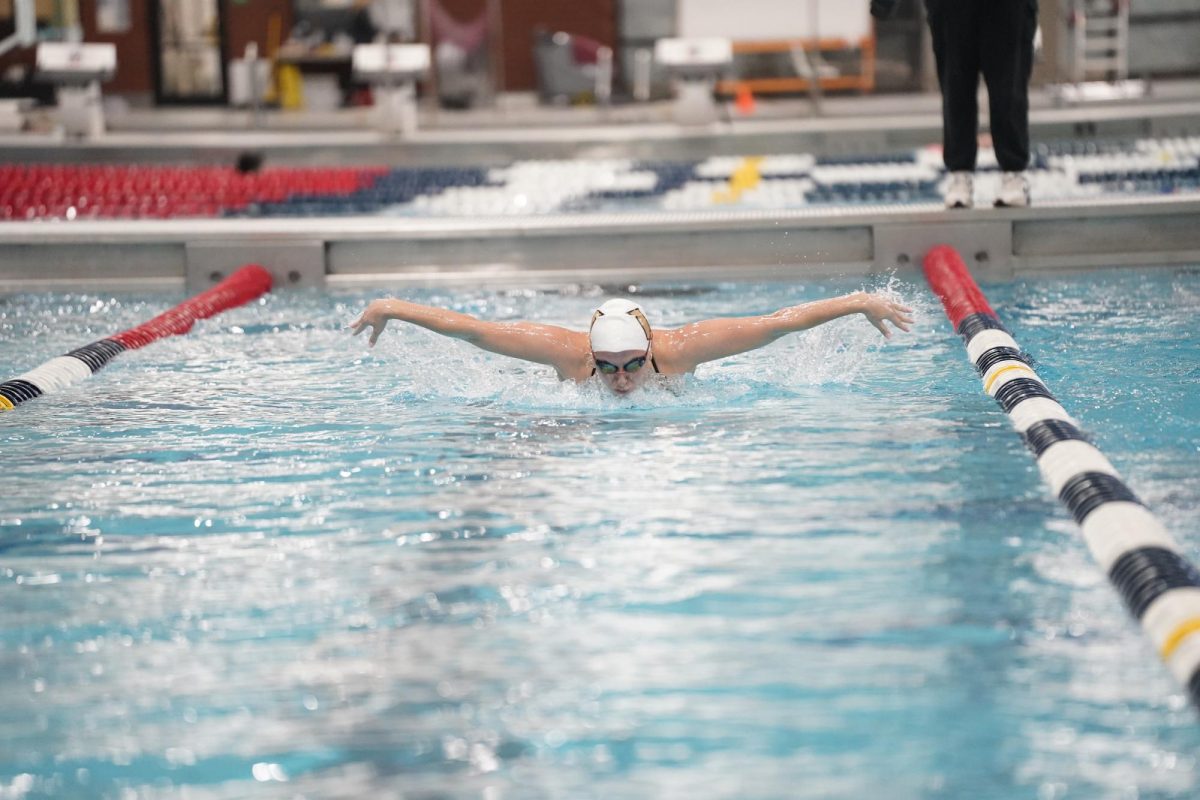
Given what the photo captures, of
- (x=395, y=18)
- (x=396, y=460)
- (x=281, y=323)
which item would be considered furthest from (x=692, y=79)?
(x=396, y=460)

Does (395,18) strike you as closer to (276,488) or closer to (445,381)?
(445,381)

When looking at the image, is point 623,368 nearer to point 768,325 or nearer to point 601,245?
point 768,325

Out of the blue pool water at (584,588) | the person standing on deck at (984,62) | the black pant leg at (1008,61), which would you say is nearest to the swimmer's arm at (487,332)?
the blue pool water at (584,588)

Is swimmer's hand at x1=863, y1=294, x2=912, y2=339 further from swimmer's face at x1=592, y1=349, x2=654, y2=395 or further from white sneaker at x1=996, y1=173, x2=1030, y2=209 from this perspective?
white sneaker at x1=996, y1=173, x2=1030, y2=209

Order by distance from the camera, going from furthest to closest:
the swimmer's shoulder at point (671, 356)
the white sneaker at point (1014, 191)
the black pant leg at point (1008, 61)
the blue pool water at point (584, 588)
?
the white sneaker at point (1014, 191) < the black pant leg at point (1008, 61) < the swimmer's shoulder at point (671, 356) < the blue pool water at point (584, 588)

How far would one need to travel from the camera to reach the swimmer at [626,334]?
4.16m

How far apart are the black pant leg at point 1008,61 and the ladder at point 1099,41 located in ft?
15.1

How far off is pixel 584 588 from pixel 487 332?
5.22ft

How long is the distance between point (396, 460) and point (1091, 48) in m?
8.69

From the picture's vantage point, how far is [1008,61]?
264 inches

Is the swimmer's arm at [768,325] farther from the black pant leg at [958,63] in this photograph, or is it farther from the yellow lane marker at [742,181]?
the yellow lane marker at [742,181]

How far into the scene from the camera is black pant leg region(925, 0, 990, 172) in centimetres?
670

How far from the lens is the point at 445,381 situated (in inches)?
194

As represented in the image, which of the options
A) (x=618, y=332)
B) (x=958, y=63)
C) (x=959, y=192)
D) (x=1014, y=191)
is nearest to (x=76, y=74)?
(x=959, y=192)
